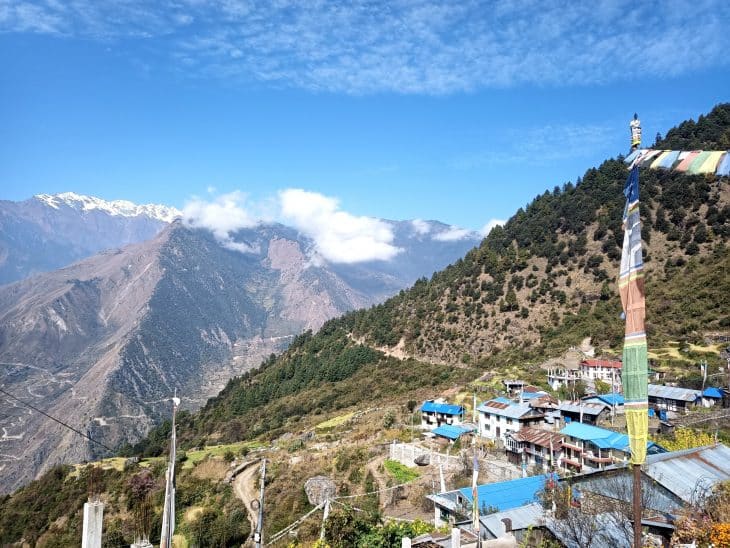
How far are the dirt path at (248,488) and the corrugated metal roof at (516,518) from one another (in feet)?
51.3

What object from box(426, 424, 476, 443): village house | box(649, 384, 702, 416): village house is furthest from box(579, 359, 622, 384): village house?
box(426, 424, 476, 443): village house

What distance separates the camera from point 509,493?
62.9 ft

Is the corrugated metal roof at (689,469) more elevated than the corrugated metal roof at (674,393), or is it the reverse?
the corrugated metal roof at (689,469)

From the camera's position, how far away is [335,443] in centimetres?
4109

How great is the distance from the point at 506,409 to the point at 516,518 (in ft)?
66.6

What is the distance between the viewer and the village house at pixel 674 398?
3291 centimetres

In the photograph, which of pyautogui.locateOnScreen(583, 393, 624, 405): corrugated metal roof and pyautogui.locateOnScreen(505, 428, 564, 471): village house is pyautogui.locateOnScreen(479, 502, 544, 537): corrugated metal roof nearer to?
pyautogui.locateOnScreen(505, 428, 564, 471): village house

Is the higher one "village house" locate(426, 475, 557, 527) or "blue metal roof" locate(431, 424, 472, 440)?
"village house" locate(426, 475, 557, 527)

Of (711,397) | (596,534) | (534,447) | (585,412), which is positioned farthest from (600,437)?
(596,534)

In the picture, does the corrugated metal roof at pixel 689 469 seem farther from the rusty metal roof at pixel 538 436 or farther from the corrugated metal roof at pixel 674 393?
the corrugated metal roof at pixel 674 393

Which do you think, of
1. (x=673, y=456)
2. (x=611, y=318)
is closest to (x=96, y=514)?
(x=673, y=456)

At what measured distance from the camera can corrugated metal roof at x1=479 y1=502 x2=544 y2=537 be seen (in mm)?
14914

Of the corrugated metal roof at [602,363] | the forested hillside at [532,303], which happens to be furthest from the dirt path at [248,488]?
the corrugated metal roof at [602,363]

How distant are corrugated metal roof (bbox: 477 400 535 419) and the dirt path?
658 inches
